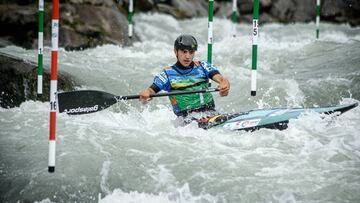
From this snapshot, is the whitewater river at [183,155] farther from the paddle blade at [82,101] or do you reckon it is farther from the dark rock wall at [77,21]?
the dark rock wall at [77,21]

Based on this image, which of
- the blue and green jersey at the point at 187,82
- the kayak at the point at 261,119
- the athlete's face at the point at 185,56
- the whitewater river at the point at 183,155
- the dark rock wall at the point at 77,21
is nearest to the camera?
the whitewater river at the point at 183,155

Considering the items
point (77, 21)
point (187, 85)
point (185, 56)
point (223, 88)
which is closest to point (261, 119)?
point (223, 88)

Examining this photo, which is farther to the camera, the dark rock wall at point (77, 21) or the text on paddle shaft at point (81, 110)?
the dark rock wall at point (77, 21)

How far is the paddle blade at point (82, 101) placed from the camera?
5.70 meters

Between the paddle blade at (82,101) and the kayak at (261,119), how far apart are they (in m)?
1.03

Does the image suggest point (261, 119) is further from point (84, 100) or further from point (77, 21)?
point (77, 21)

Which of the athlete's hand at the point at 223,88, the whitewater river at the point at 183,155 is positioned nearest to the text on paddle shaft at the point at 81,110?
the whitewater river at the point at 183,155

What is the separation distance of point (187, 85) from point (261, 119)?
0.93 metres

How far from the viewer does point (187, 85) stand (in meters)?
6.55

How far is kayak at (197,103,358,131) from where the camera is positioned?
6012mm

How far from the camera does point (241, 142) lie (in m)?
5.86

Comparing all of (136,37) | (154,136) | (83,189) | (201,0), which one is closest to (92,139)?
(154,136)

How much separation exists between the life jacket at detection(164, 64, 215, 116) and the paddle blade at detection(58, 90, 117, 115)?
74 centimetres

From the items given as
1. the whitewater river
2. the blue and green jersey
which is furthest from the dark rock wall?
the blue and green jersey
